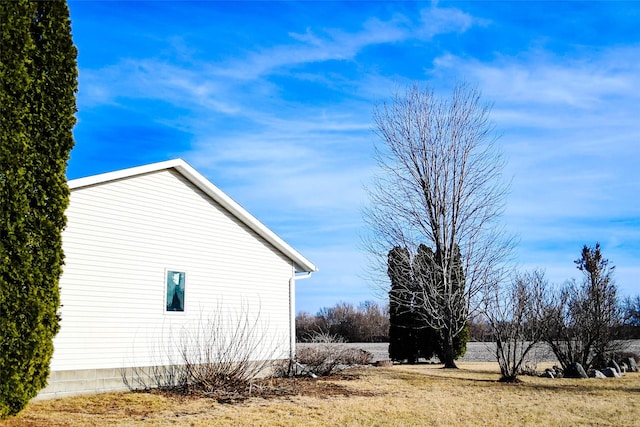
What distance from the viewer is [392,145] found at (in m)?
21.0

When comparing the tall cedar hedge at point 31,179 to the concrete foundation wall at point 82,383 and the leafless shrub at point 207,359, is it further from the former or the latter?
the leafless shrub at point 207,359

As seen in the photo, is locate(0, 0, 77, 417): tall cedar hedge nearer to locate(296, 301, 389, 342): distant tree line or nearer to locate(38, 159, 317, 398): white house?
locate(38, 159, 317, 398): white house

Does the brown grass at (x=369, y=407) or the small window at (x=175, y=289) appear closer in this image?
the brown grass at (x=369, y=407)

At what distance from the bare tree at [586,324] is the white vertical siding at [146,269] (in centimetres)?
881

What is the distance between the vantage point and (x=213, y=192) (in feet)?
47.8

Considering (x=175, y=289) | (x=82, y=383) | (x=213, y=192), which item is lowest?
(x=82, y=383)

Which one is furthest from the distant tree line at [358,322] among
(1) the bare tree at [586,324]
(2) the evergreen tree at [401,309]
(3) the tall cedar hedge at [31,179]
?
(3) the tall cedar hedge at [31,179]

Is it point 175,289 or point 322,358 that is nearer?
point 175,289

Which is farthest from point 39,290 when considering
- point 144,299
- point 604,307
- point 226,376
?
point 604,307

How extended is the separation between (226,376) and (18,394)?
16.1 feet

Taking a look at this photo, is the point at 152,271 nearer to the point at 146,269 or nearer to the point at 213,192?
the point at 146,269

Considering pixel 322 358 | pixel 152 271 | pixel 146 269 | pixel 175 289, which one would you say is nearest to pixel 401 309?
pixel 322 358

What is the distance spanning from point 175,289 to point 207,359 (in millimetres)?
1924

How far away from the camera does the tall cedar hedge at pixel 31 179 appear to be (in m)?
8.44
